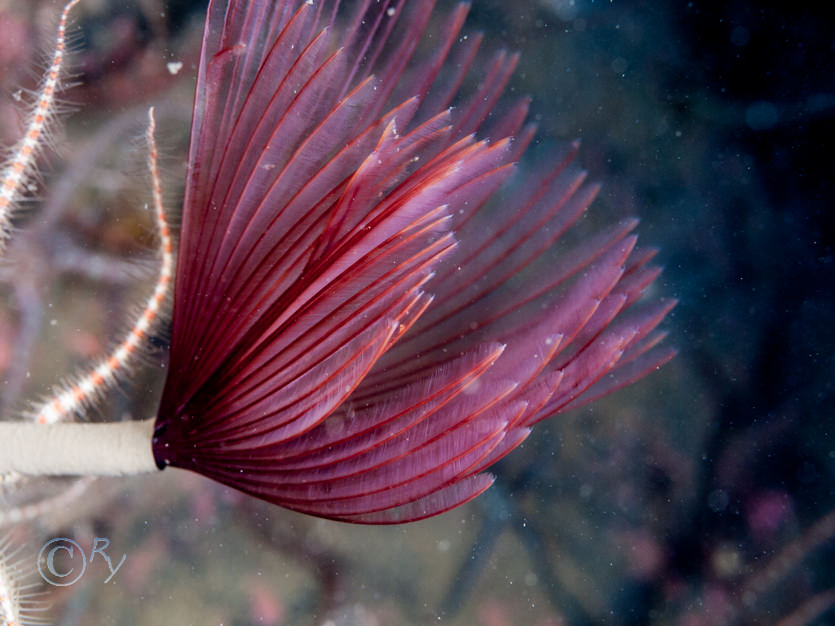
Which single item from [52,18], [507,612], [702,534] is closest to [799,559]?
[702,534]

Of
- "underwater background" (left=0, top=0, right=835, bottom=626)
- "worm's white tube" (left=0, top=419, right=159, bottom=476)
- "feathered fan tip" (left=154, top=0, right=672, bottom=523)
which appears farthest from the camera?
"underwater background" (left=0, top=0, right=835, bottom=626)

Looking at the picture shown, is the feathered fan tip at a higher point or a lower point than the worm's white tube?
higher

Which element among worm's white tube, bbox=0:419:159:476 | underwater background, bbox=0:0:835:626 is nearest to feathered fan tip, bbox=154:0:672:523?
worm's white tube, bbox=0:419:159:476

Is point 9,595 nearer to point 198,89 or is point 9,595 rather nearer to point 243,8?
point 198,89

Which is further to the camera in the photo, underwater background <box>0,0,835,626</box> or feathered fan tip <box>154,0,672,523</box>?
underwater background <box>0,0,835,626</box>

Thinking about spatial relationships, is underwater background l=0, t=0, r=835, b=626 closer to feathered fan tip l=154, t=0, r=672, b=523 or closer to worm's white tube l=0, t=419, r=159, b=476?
worm's white tube l=0, t=419, r=159, b=476

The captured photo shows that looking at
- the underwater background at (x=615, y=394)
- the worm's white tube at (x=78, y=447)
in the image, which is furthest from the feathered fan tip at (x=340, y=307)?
the underwater background at (x=615, y=394)
